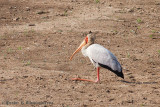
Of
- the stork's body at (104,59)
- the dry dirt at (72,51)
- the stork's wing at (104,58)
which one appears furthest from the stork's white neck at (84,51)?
the dry dirt at (72,51)

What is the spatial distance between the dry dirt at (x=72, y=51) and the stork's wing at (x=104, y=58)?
33cm

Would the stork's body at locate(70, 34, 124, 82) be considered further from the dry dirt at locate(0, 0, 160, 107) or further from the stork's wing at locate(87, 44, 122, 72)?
the dry dirt at locate(0, 0, 160, 107)

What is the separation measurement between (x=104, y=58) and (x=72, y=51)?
226cm

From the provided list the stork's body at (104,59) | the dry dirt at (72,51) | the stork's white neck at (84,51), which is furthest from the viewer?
the stork's white neck at (84,51)

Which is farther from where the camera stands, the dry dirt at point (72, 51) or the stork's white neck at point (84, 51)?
the stork's white neck at point (84, 51)

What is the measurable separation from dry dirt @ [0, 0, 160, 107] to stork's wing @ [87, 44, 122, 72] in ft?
1.09

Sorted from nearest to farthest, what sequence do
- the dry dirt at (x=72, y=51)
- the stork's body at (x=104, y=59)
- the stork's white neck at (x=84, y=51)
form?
the dry dirt at (x=72, y=51)
the stork's body at (x=104, y=59)
the stork's white neck at (x=84, y=51)

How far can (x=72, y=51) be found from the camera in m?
10.5

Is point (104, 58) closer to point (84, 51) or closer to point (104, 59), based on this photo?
point (104, 59)

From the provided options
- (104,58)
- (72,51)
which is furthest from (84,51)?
(72,51)

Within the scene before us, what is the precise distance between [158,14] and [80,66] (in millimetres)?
6122

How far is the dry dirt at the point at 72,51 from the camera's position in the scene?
289 inches

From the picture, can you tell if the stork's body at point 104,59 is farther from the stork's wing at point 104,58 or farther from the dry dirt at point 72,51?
the dry dirt at point 72,51

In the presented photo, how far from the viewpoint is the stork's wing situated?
8.12 meters
